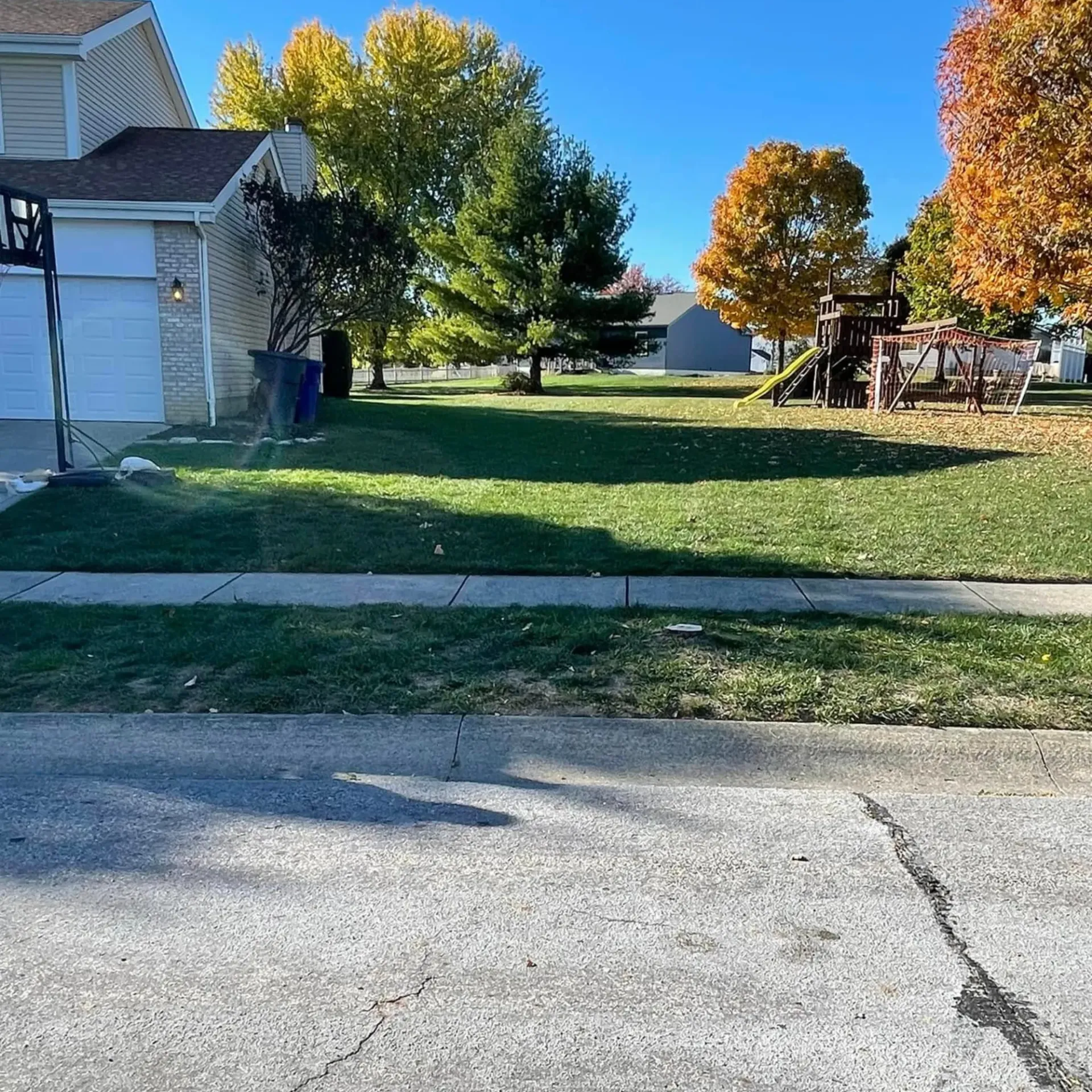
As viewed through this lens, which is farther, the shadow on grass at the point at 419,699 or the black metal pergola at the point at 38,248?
the black metal pergola at the point at 38,248

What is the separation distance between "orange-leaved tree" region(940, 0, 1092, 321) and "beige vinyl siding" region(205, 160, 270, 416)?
1205 cm

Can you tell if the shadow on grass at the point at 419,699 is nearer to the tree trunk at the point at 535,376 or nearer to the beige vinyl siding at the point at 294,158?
the beige vinyl siding at the point at 294,158

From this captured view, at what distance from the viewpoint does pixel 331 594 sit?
6.11 m

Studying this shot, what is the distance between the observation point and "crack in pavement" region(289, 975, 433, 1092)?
83.7 inches

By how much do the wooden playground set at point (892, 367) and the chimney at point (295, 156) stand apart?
12.5 m

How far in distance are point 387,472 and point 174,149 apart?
1052cm

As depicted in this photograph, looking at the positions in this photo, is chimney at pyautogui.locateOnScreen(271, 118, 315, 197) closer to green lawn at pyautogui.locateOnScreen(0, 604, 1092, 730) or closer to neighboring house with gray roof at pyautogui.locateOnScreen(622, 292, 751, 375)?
green lawn at pyautogui.locateOnScreen(0, 604, 1092, 730)

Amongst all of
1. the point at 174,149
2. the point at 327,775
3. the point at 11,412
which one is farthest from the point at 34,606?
the point at 174,149

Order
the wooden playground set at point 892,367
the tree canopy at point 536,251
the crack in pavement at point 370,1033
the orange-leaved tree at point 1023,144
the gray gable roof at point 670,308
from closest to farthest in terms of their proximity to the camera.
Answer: the crack in pavement at point 370,1033 < the orange-leaved tree at point 1023,144 < the wooden playground set at point 892,367 < the tree canopy at point 536,251 < the gray gable roof at point 670,308

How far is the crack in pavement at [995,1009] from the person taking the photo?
2135 mm

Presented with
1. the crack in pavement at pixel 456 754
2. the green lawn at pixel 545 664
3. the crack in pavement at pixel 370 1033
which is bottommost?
the crack in pavement at pixel 370 1033

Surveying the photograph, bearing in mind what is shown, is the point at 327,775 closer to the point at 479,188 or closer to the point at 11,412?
the point at 11,412

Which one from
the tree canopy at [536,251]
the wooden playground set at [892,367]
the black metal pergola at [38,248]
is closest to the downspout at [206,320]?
the black metal pergola at [38,248]

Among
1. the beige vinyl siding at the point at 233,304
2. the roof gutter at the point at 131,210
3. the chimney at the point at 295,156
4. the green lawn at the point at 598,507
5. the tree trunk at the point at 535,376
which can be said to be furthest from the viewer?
the tree trunk at the point at 535,376
